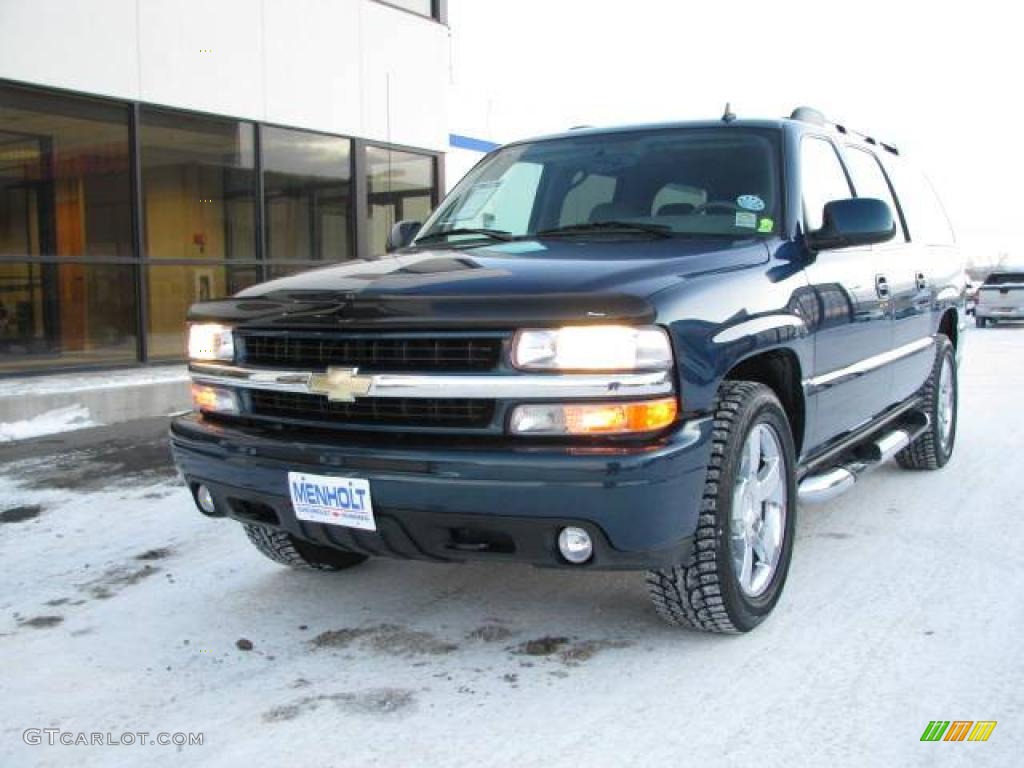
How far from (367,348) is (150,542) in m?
2.23

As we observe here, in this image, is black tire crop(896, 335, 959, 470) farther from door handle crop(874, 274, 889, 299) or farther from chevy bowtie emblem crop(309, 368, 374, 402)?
chevy bowtie emblem crop(309, 368, 374, 402)

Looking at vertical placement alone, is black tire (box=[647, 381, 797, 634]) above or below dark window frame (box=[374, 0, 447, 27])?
below

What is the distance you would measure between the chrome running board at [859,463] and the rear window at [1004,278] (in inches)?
798

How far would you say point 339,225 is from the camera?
502 inches

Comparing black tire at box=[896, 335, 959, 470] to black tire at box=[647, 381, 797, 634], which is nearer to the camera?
black tire at box=[647, 381, 797, 634]

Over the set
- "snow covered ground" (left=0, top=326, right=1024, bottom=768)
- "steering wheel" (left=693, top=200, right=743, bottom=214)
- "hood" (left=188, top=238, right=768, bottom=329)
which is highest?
"steering wheel" (left=693, top=200, right=743, bottom=214)

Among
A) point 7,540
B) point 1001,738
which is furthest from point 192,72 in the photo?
point 1001,738

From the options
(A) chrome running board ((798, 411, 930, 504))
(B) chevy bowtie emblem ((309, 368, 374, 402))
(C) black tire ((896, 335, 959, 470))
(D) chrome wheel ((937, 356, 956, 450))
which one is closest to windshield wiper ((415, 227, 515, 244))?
(B) chevy bowtie emblem ((309, 368, 374, 402))

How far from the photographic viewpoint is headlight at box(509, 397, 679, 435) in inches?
110

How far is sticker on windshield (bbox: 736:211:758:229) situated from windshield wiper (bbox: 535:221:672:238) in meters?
0.28

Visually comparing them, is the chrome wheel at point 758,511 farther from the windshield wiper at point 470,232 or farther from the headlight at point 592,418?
the windshield wiper at point 470,232

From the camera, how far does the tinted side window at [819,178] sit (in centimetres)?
411

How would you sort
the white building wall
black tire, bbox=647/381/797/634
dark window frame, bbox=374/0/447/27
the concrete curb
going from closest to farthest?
black tire, bbox=647/381/797/634 → the concrete curb → the white building wall → dark window frame, bbox=374/0/447/27

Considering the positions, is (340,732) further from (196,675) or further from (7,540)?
(7,540)
